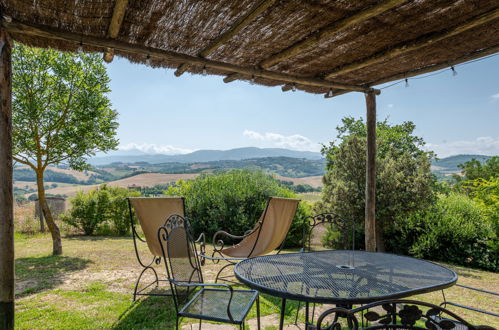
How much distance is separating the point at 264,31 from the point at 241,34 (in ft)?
0.68

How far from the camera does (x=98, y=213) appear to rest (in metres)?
7.94

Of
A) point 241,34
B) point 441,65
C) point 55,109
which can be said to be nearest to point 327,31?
point 241,34

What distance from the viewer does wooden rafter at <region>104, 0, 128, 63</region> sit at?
2.32 metres

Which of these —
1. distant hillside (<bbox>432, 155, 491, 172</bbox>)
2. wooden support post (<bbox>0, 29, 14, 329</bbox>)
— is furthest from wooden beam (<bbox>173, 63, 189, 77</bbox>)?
distant hillside (<bbox>432, 155, 491, 172</bbox>)

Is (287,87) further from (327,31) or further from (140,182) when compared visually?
(140,182)

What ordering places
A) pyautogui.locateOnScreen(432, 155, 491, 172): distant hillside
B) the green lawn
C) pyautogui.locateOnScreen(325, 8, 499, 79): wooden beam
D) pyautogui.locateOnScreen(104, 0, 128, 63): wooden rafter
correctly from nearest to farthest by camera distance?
1. pyautogui.locateOnScreen(104, 0, 128, 63): wooden rafter
2. pyautogui.locateOnScreen(325, 8, 499, 79): wooden beam
3. the green lawn
4. pyautogui.locateOnScreen(432, 155, 491, 172): distant hillside

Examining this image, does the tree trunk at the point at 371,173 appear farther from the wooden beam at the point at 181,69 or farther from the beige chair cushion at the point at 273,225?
the wooden beam at the point at 181,69

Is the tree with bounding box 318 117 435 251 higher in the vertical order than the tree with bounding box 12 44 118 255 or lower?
lower

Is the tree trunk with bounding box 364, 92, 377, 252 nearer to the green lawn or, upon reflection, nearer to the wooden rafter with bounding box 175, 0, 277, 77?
the green lawn

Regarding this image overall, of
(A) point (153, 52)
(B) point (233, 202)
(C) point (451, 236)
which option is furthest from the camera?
(B) point (233, 202)

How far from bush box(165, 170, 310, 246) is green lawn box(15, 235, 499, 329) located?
2.01 metres

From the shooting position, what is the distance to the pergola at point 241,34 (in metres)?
2.44

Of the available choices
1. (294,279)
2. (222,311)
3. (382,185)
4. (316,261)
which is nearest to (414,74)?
(382,185)

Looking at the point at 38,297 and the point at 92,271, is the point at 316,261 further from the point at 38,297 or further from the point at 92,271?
the point at 92,271
